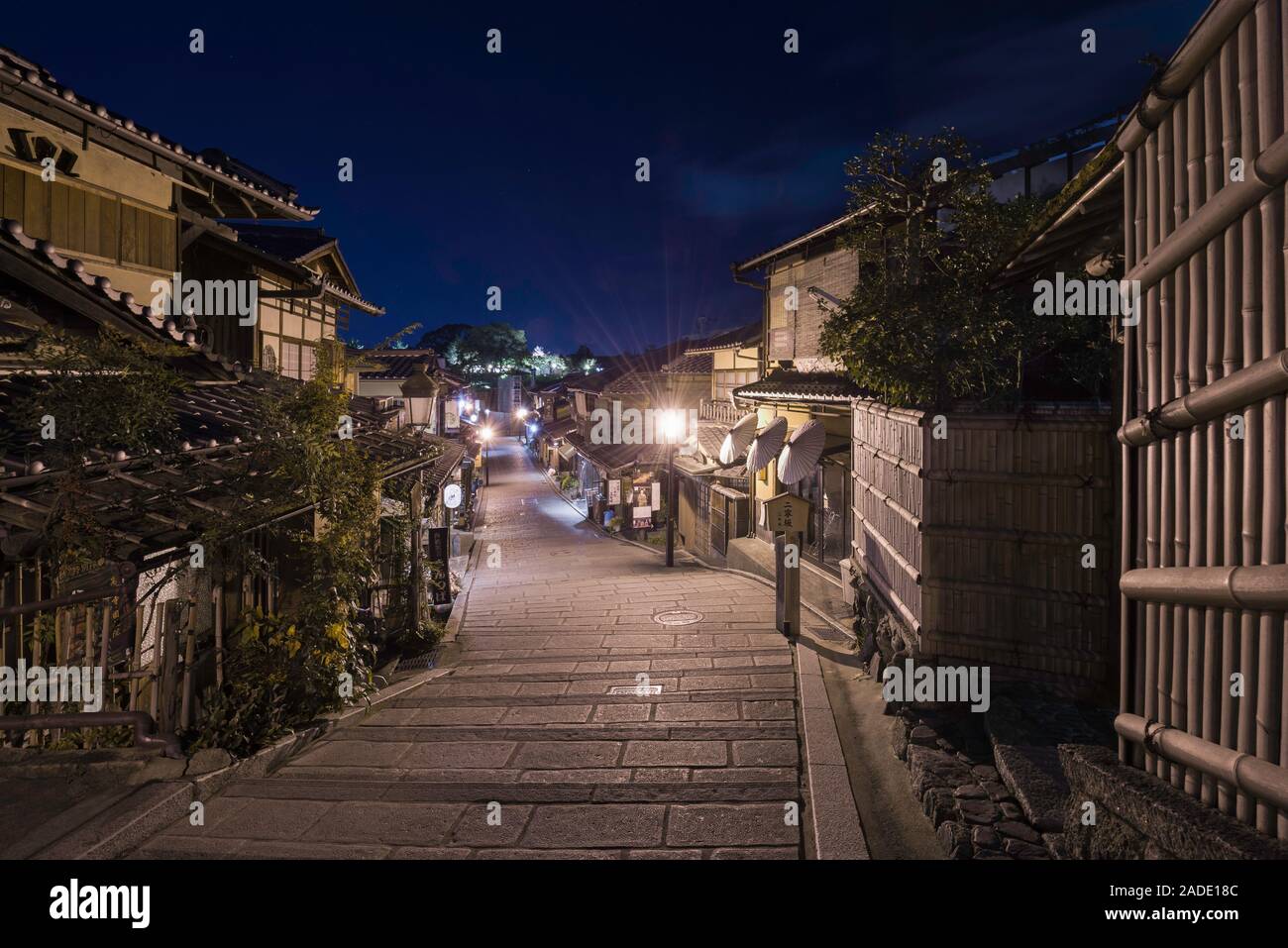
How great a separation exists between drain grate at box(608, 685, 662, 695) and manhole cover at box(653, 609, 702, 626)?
12.9 ft

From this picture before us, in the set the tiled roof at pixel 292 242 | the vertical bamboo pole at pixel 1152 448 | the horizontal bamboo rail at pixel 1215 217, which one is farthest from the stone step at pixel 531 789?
the tiled roof at pixel 292 242

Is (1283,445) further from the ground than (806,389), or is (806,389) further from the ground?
(806,389)

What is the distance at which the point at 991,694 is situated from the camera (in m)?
7.58

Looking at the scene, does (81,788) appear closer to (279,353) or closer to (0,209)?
(0,209)

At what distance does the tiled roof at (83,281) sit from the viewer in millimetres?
7723

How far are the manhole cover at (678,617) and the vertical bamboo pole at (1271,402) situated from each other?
11020mm

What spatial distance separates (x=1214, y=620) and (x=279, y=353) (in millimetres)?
20866

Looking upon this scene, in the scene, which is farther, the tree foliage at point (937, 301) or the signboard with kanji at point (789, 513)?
the signboard with kanji at point (789, 513)

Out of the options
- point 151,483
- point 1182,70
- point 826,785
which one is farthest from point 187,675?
point 1182,70

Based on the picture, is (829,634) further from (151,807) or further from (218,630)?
(151,807)

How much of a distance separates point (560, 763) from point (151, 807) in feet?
12.5

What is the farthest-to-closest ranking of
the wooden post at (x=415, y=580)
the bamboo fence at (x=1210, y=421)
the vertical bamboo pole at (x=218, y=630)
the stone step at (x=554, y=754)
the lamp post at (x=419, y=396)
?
1. the lamp post at (x=419, y=396)
2. the wooden post at (x=415, y=580)
3. the vertical bamboo pole at (x=218, y=630)
4. the stone step at (x=554, y=754)
5. the bamboo fence at (x=1210, y=421)

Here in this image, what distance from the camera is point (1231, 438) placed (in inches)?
160

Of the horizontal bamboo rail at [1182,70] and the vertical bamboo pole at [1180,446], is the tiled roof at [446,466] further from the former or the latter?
the vertical bamboo pole at [1180,446]
